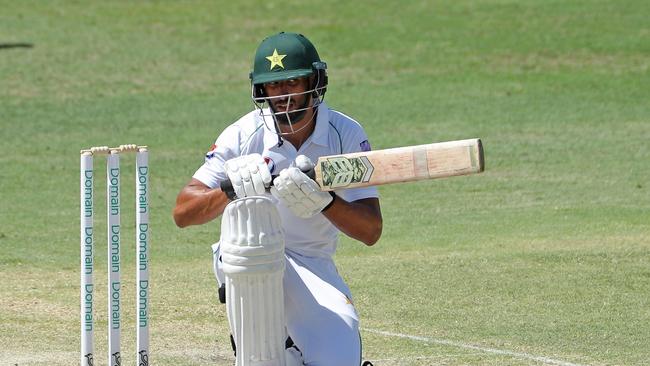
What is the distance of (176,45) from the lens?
61.9 ft

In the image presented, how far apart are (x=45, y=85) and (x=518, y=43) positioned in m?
6.42

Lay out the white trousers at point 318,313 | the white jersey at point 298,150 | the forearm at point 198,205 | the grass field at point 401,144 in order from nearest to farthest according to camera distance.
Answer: the white trousers at point 318,313, the forearm at point 198,205, the white jersey at point 298,150, the grass field at point 401,144

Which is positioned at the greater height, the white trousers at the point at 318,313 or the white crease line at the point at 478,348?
the white trousers at the point at 318,313

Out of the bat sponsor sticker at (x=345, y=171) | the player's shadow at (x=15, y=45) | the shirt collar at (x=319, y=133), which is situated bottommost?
the bat sponsor sticker at (x=345, y=171)

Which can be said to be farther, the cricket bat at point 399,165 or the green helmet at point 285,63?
the green helmet at point 285,63

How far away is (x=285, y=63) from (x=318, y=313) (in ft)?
3.33

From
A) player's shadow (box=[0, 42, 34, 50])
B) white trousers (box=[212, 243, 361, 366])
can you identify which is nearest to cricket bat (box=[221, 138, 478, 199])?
white trousers (box=[212, 243, 361, 366])

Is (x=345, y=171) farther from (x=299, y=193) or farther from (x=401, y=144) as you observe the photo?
(x=401, y=144)

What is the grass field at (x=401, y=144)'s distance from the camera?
7.38 m

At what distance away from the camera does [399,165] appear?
16.3 ft

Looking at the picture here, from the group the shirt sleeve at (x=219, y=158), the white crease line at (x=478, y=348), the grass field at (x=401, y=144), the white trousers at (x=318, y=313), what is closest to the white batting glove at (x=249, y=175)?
the shirt sleeve at (x=219, y=158)

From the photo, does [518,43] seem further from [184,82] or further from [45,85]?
[45,85]

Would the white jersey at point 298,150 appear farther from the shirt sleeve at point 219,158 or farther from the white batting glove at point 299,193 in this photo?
the white batting glove at point 299,193

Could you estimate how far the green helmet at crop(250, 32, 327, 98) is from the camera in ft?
17.6
